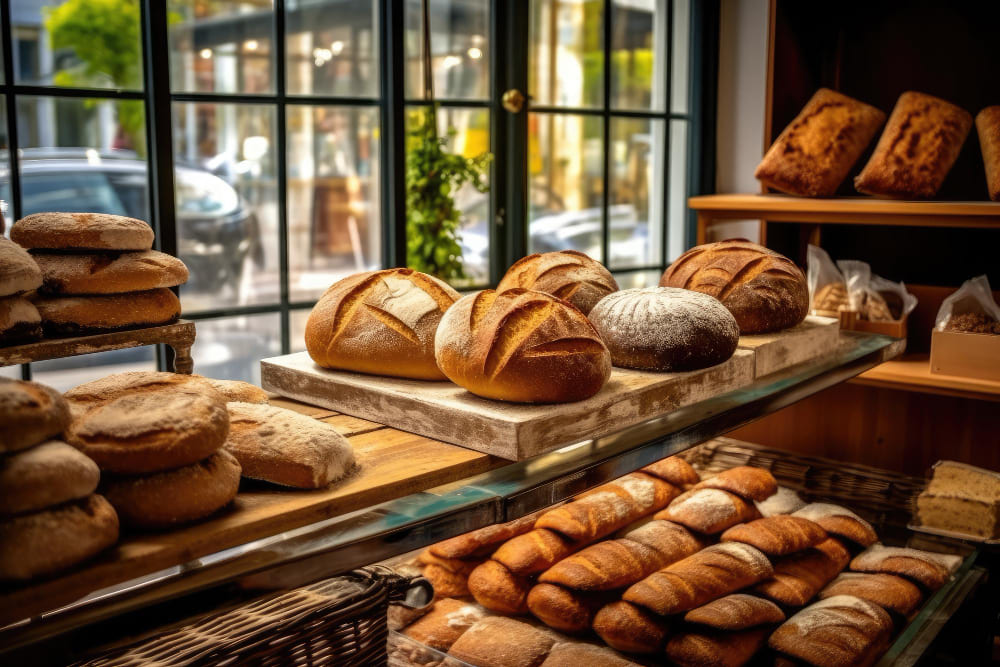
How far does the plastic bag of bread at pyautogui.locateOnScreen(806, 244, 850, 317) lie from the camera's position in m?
2.63

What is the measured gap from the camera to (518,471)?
1.14 meters

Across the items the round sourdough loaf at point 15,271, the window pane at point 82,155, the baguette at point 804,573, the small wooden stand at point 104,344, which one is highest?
the window pane at point 82,155

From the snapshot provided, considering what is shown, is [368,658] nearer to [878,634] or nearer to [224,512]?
[224,512]

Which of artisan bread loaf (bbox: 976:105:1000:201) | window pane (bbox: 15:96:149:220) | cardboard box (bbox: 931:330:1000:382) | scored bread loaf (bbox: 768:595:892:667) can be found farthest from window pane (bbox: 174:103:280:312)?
artisan bread loaf (bbox: 976:105:1000:201)

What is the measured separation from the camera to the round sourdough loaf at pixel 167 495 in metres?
0.89

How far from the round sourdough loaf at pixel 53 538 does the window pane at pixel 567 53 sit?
98.1 inches

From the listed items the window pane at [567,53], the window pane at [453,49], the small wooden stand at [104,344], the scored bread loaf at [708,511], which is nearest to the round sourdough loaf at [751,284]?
the scored bread loaf at [708,511]

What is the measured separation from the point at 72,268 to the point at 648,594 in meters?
1.07

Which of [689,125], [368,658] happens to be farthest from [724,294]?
[689,125]

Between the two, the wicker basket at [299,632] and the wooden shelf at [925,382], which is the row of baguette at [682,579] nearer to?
the wicker basket at [299,632]

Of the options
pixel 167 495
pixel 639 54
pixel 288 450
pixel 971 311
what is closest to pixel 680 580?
pixel 288 450

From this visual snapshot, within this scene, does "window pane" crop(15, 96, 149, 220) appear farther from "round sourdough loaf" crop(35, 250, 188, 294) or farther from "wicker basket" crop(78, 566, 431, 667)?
"wicker basket" crop(78, 566, 431, 667)

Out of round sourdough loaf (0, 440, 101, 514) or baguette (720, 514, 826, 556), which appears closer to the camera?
round sourdough loaf (0, 440, 101, 514)

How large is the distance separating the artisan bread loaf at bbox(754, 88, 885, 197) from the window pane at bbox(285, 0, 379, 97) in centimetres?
118
